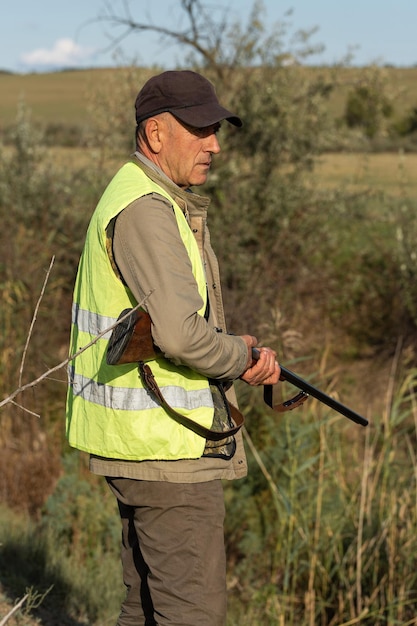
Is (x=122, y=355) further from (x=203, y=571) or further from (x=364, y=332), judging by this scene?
(x=364, y=332)

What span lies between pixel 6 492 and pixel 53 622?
2814 mm

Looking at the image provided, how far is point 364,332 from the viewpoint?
12141 mm

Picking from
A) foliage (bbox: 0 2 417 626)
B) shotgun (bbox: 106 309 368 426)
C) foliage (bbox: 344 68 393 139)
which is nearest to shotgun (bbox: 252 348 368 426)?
shotgun (bbox: 106 309 368 426)

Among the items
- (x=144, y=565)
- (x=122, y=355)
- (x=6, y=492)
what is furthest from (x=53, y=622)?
(x=6, y=492)

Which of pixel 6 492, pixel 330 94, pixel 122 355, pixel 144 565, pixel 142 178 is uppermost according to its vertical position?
pixel 330 94

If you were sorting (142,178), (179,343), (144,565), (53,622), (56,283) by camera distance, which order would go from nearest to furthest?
1. (179,343)
2. (142,178)
3. (144,565)
4. (53,622)
5. (56,283)

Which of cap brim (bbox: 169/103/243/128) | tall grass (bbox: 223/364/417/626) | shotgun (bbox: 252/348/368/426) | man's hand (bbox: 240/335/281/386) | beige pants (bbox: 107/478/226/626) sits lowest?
tall grass (bbox: 223/364/417/626)

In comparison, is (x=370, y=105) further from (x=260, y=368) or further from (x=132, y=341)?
(x=132, y=341)

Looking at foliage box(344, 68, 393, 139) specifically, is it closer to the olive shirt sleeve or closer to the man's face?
the man's face

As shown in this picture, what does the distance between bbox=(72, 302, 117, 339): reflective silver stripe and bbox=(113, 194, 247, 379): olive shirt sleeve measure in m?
0.19

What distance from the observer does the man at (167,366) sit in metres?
2.82

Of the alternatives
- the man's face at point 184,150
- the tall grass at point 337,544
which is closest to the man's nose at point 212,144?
the man's face at point 184,150

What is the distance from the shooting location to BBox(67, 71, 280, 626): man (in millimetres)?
2818

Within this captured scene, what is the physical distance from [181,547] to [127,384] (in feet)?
1.75
